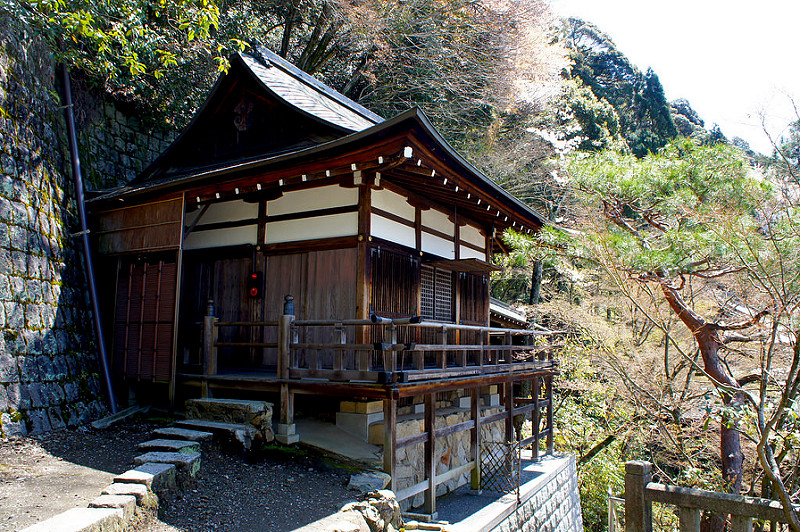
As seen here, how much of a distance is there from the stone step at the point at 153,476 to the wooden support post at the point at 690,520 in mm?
4513

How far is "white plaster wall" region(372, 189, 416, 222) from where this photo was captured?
871 centimetres

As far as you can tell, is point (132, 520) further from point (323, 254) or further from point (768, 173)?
point (768, 173)

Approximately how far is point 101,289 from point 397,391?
6.43 metres

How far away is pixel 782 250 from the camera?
709cm

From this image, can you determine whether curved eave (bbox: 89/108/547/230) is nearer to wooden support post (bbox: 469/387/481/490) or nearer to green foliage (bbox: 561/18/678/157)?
wooden support post (bbox: 469/387/481/490)

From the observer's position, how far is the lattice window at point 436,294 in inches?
396

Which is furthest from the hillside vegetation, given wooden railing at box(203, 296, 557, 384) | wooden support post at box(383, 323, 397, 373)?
wooden support post at box(383, 323, 397, 373)

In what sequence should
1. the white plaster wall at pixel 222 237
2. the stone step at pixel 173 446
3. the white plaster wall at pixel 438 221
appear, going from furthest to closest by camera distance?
the white plaster wall at pixel 438 221 < the white plaster wall at pixel 222 237 < the stone step at pixel 173 446

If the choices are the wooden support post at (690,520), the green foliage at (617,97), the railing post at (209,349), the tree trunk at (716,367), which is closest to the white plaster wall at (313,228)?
the railing post at (209,349)

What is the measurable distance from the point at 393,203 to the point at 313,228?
142 cm

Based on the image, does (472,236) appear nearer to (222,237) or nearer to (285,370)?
(222,237)

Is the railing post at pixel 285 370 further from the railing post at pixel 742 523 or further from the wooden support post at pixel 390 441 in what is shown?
the railing post at pixel 742 523

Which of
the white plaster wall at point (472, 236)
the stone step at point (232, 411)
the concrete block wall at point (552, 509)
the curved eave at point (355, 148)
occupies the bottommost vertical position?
the concrete block wall at point (552, 509)

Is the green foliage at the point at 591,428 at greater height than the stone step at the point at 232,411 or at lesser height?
lesser
